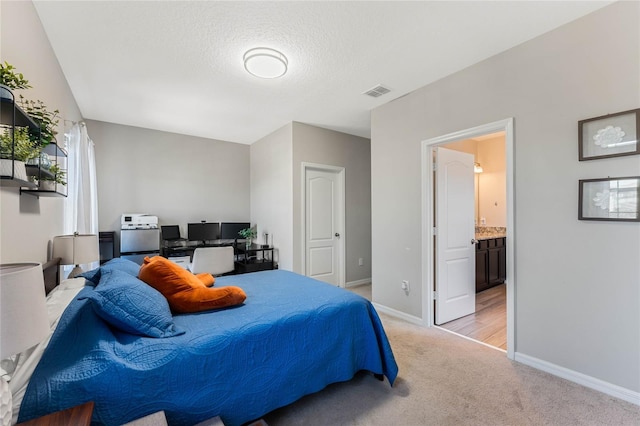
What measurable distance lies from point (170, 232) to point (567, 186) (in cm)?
514

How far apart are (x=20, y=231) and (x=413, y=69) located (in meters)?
3.36

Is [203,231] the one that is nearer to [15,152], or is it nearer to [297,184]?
[297,184]

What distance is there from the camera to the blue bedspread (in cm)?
114

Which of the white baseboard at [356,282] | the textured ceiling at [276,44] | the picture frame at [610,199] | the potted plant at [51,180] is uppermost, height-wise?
the textured ceiling at [276,44]

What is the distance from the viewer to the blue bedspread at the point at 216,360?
3.75 ft

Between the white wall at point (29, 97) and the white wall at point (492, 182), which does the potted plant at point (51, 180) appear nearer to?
the white wall at point (29, 97)

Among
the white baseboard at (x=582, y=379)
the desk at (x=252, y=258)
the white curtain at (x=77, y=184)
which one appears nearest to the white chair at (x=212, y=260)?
the desk at (x=252, y=258)

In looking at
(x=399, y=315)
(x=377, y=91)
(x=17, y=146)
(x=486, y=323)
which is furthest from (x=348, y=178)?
(x=17, y=146)

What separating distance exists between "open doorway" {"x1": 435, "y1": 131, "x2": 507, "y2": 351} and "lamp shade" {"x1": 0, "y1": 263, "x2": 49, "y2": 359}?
10.5ft

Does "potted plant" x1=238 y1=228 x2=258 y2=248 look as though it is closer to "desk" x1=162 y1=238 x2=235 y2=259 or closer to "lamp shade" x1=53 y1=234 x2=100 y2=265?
"desk" x1=162 y1=238 x2=235 y2=259

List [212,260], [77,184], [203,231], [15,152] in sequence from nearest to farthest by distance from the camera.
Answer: [15,152] < [77,184] < [212,260] < [203,231]

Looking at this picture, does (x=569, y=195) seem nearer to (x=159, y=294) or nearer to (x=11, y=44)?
(x=159, y=294)

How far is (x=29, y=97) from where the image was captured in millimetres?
1848

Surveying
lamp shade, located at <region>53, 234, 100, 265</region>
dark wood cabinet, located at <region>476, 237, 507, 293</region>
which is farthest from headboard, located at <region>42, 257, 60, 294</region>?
dark wood cabinet, located at <region>476, 237, 507, 293</region>
